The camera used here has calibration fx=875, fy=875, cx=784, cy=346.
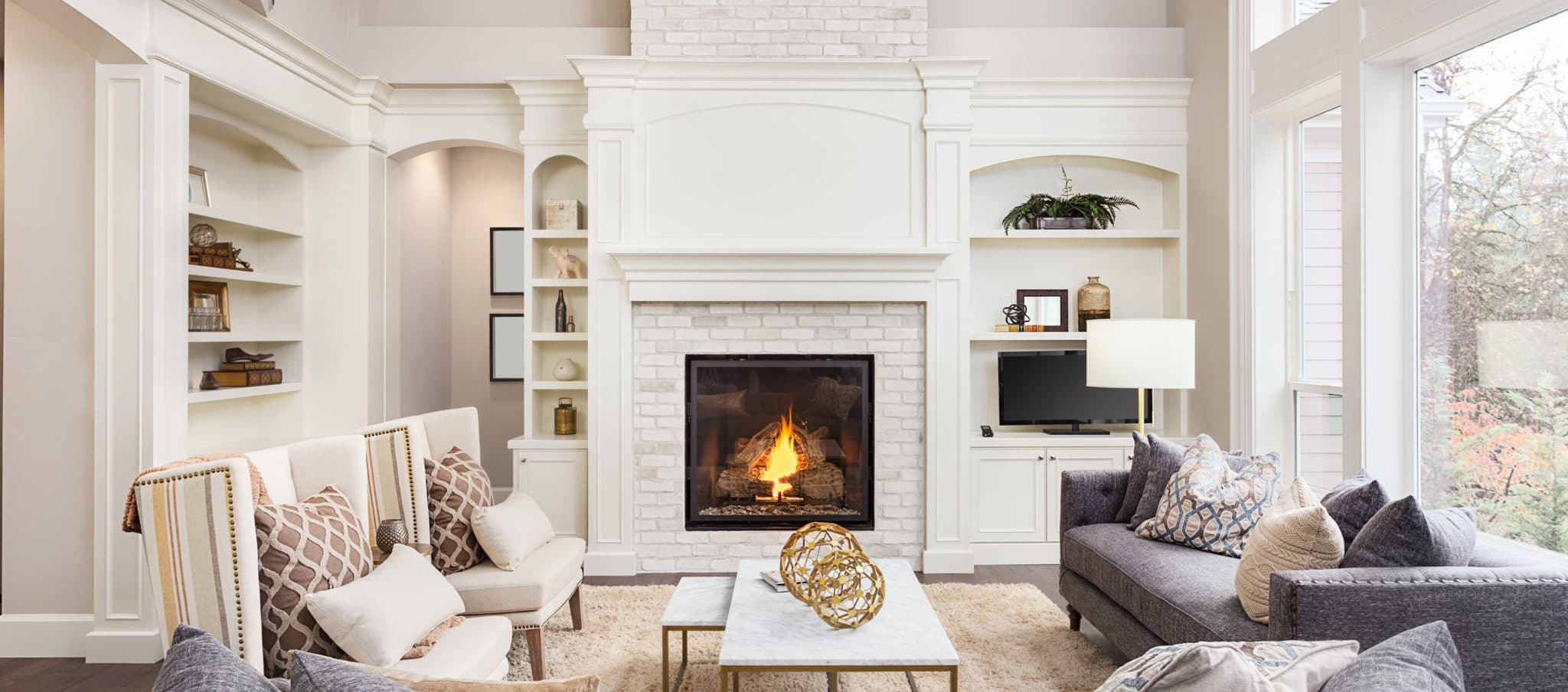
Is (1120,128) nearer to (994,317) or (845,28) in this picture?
(994,317)

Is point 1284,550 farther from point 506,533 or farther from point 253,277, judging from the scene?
point 253,277

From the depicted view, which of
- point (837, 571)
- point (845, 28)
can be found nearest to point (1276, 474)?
point (837, 571)

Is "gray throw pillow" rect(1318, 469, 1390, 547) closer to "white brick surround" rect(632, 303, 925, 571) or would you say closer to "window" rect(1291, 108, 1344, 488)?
"window" rect(1291, 108, 1344, 488)

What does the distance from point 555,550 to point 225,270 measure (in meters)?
2.02

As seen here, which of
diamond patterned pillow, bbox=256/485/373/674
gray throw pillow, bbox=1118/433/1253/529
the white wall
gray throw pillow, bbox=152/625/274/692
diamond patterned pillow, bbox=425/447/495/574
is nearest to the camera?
gray throw pillow, bbox=152/625/274/692

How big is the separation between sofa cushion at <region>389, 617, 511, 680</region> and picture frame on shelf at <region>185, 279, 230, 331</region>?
2267 millimetres

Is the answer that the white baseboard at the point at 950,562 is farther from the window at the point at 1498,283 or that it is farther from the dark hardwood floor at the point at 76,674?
the window at the point at 1498,283

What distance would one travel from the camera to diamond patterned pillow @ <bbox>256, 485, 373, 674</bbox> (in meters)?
2.05

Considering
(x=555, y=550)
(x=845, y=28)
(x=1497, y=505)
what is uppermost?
(x=845, y=28)

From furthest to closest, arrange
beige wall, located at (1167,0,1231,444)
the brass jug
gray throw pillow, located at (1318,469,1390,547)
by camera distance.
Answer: the brass jug
beige wall, located at (1167,0,1231,444)
gray throw pillow, located at (1318,469,1390,547)

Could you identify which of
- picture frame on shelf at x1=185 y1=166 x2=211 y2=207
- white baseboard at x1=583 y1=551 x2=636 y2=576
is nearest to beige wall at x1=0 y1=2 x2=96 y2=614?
picture frame on shelf at x1=185 y1=166 x2=211 y2=207

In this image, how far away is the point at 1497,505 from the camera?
2906mm

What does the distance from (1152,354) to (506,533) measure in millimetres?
2446

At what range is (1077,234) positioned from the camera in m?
4.88
